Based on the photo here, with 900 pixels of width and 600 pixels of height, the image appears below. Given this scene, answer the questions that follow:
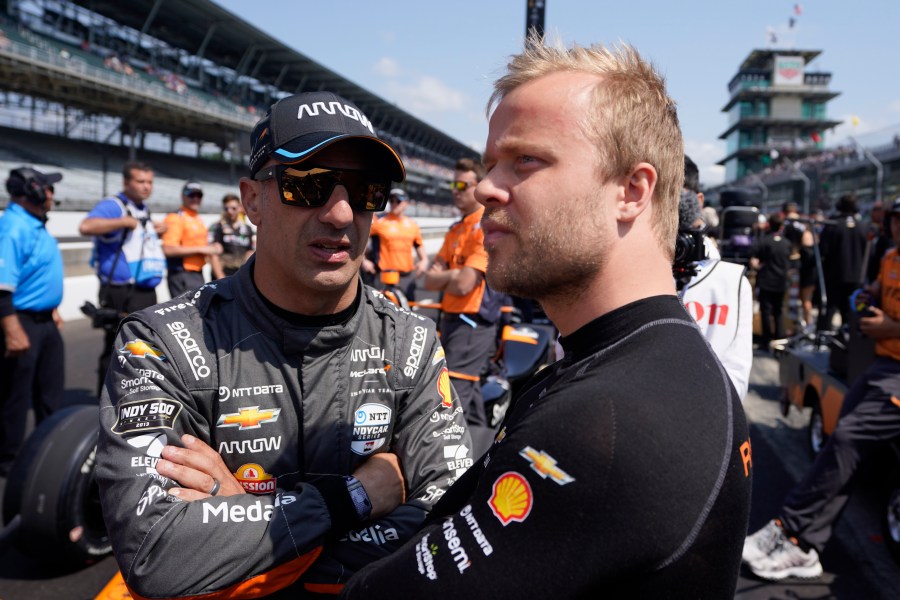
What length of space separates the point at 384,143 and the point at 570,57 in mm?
629

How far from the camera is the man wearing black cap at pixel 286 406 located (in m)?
1.33

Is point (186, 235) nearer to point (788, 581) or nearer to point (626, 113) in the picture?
point (788, 581)

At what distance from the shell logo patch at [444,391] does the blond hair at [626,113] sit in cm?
84

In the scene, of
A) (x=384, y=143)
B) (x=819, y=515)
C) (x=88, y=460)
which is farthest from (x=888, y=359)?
(x=88, y=460)

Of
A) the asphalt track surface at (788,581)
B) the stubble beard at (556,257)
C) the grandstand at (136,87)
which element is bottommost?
the asphalt track surface at (788,581)

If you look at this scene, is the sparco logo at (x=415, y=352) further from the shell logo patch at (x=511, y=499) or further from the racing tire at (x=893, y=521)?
the racing tire at (x=893, y=521)

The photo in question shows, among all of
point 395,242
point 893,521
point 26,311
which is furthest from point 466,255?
point 395,242

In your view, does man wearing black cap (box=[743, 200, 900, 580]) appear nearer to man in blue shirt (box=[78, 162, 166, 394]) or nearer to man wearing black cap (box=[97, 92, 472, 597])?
man wearing black cap (box=[97, 92, 472, 597])

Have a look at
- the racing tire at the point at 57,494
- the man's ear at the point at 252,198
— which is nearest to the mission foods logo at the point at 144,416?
the man's ear at the point at 252,198

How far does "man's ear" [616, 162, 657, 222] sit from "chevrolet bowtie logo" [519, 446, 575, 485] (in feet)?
1.56

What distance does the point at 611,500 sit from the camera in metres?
0.83

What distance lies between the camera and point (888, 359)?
11.5 feet

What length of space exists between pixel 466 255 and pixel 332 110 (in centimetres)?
305

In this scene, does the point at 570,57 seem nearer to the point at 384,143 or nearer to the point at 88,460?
the point at 384,143
